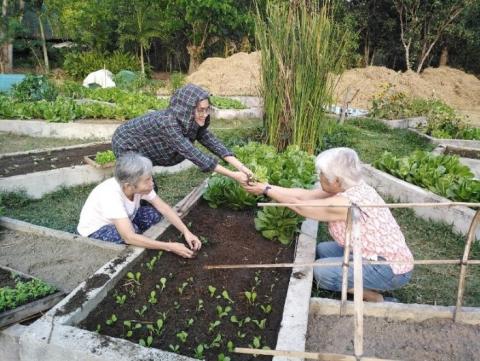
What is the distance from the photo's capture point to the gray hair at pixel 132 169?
2910 mm

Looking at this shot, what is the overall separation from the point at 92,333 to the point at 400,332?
177cm

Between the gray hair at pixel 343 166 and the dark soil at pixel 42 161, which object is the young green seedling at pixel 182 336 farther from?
the dark soil at pixel 42 161

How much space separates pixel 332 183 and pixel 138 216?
1.85 meters

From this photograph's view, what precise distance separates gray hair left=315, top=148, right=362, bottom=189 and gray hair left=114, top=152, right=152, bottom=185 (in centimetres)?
122

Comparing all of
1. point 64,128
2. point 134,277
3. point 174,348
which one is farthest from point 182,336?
point 64,128

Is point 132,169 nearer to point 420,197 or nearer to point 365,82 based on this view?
point 420,197

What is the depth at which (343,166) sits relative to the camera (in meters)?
2.59

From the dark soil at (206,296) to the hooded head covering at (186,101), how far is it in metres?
0.96

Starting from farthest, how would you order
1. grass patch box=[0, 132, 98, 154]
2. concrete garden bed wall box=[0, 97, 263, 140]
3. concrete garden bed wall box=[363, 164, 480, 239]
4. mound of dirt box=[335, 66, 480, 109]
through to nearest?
mound of dirt box=[335, 66, 480, 109], concrete garden bed wall box=[0, 97, 263, 140], grass patch box=[0, 132, 98, 154], concrete garden bed wall box=[363, 164, 480, 239]

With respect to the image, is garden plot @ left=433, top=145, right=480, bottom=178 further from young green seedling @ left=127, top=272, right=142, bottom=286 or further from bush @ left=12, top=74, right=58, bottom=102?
bush @ left=12, top=74, right=58, bottom=102

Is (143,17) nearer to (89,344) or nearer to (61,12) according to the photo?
(61,12)

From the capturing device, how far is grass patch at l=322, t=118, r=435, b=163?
6.95m

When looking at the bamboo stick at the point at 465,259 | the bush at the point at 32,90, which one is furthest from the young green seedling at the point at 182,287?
the bush at the point at 32,90

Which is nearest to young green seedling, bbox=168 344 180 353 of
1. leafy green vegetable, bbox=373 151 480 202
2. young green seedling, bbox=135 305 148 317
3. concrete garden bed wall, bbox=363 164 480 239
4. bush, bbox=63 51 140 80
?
young green seedling, bbox=135 305 148 317
